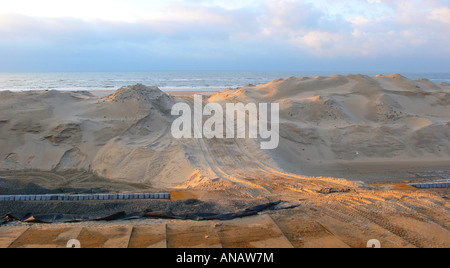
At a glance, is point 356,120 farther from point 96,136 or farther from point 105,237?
point 105,237

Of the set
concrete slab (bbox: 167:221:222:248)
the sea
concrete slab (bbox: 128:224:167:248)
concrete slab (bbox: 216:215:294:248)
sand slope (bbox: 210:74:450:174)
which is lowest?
concrete slab (bbox: 216:215:294:248)

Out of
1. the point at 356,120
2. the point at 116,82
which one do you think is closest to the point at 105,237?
the point at 356,120

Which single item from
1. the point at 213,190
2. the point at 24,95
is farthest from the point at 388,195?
the point at 24,95

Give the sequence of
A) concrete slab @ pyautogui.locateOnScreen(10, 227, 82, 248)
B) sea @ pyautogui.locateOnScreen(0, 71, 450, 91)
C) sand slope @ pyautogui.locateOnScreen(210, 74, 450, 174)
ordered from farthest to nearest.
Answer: sea @ pyautogui.locateOnScreen(0, 71, 450, 91) < sand slope @ pyautogui.locateOnScreen(210, 74, 450, 174) < concrete slab @ pyautogui.locateOnScreen(10, 227, 82, 248)

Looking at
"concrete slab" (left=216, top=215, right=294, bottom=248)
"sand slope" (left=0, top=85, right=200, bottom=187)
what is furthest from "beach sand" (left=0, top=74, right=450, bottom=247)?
"concrete slab" (left=216, top=215, right=294, bottom=248)

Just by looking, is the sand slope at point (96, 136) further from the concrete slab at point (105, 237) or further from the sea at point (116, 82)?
the sea at point (116, 82)

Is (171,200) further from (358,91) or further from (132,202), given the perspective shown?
(358,91)

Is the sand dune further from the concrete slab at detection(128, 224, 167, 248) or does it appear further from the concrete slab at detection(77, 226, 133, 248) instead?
the concrete slab at detection(77, 226, 133, 248)
